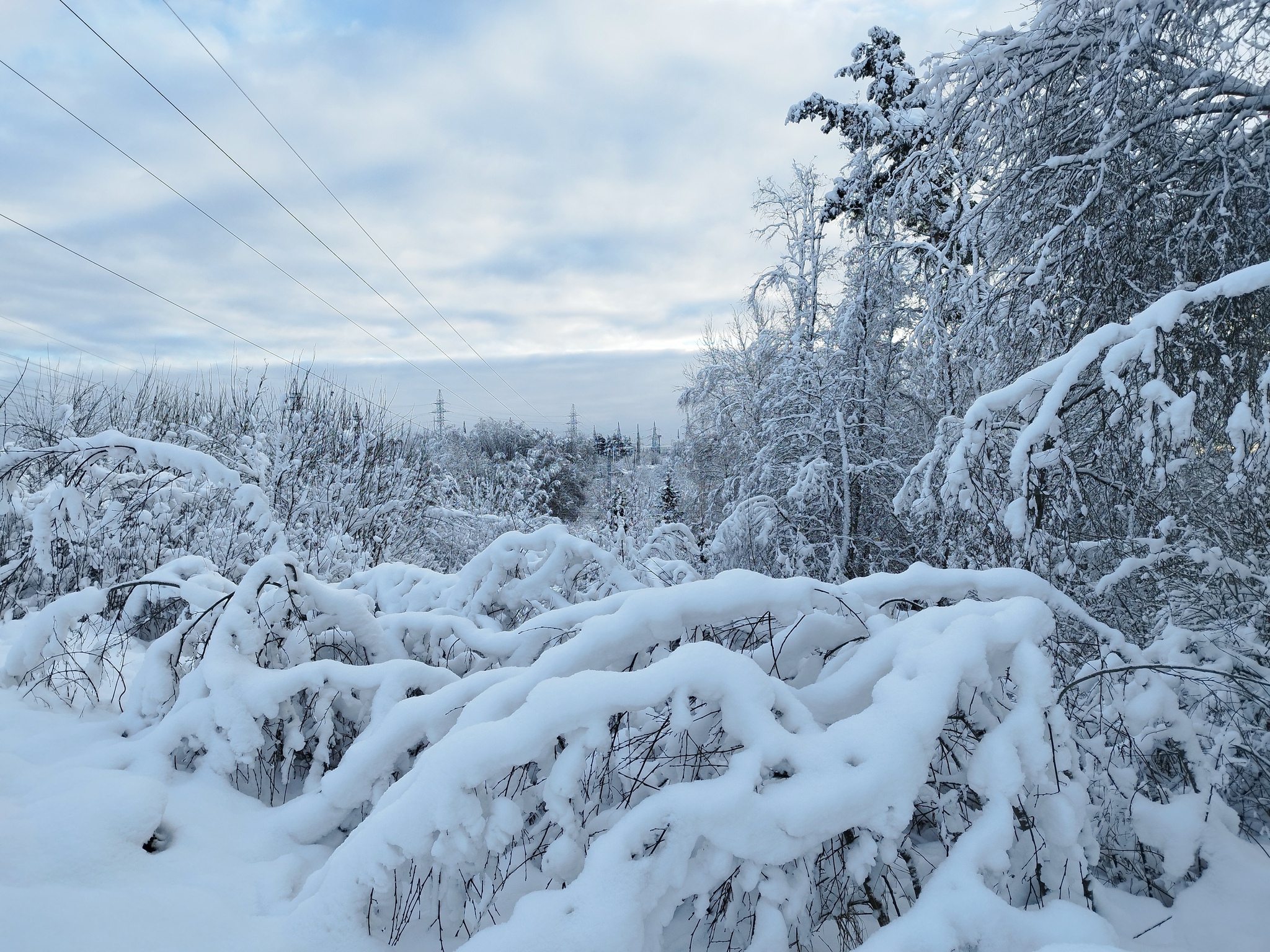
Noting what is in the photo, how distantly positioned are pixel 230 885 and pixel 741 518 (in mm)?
7638

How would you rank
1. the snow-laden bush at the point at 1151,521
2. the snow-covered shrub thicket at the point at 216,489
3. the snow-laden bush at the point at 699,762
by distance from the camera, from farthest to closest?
the snow-covered shrub thicket at the point at 216,489
the snow-laden bush at the point at 1151,521
the snow-laden bush at the point at 699,762

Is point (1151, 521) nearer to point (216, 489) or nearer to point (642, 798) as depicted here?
point (642, 798)

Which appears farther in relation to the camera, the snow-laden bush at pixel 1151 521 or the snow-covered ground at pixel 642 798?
the snow-laden bush at pixel 1151 521

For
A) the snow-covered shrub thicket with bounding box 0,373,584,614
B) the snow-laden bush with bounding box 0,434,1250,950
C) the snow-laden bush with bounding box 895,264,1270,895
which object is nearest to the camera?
the snow-laden bush with bounding box 0,434,1250,950

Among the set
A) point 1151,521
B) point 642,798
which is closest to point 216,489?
point 642,798

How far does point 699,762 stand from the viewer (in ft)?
5.98

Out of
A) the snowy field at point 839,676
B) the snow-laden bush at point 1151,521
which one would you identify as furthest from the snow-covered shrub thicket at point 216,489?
the snow-laden bush at point 1151,521

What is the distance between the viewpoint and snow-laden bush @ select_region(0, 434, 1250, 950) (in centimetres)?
145

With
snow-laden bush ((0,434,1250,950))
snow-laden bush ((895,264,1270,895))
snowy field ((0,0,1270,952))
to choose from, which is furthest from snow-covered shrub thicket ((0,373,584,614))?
snow-laden bush ((895,264,1270,895))

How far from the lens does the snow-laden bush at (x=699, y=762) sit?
1450mm

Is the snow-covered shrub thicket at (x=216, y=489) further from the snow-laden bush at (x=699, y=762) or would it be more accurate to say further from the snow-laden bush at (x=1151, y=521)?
the snow-laden bush at (x=1151, y=521)

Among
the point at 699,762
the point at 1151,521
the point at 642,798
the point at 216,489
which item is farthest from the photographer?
the point at 216,489

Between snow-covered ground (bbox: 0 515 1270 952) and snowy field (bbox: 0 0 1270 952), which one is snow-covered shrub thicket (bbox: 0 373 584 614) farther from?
snow-covered ground (bbox: 0 515 1270 952)

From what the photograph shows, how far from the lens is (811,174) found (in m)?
11.5
